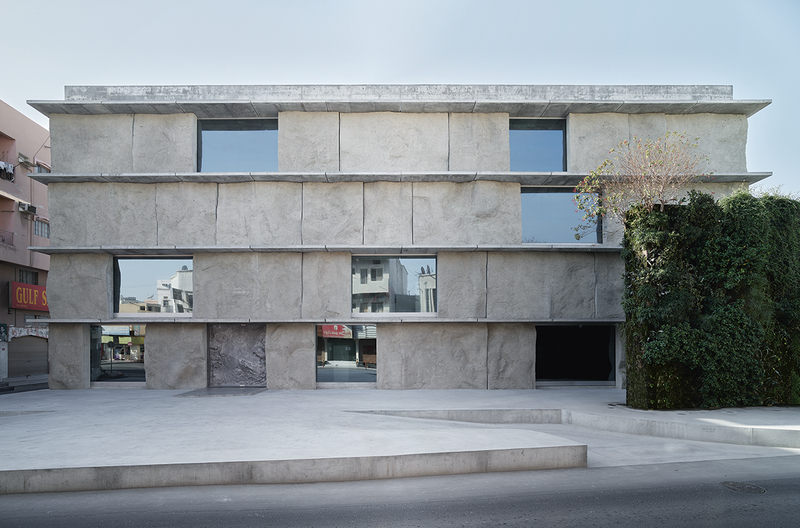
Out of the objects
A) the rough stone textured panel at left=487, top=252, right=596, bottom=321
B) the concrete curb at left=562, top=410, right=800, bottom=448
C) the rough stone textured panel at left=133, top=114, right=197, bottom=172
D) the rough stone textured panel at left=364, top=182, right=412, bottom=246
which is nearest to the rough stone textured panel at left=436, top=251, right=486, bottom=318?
the rough stone textured panel at left=487, top=252, right=596, bottom=321

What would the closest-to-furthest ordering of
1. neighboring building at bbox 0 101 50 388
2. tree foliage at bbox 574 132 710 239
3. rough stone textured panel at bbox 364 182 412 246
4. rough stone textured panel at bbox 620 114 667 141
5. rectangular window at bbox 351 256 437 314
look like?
1. tree foliage at bbox 574 132 710 239
2. rough stone textured panel at bbox 364 182 412 246
3. rectangular window at bbox 351 256 437 314
4. rough stone textured panel at bbox 620 114 667 141
5. neighboring building at bbox 0 101 50 388

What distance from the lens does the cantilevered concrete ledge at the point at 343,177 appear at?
582 inches

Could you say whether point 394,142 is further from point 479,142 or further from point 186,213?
point 186,213

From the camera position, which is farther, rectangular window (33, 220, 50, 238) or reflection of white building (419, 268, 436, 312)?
rectangular window (33, 220, 50, 238)

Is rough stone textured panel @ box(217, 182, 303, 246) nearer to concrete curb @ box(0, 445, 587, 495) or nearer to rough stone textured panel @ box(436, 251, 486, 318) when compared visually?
rough stone textured panel @ box(436, 251, 486, 318)

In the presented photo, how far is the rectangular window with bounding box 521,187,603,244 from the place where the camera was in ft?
50.9

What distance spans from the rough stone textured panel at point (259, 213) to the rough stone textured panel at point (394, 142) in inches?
82.4

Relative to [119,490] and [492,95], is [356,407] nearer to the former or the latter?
[119,490]

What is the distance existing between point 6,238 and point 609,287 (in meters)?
31.0

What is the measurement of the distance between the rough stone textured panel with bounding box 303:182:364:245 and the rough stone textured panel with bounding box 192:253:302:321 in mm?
998

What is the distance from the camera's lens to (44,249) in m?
14.8

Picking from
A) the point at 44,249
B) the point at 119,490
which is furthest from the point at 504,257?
the point at 44,249

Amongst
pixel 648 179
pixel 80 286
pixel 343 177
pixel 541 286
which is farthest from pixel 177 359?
pixel 648 179

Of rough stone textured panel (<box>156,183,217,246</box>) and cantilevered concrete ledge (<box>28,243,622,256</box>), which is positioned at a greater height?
rough stone textured panel (<box>156,183,217,246</box>)
